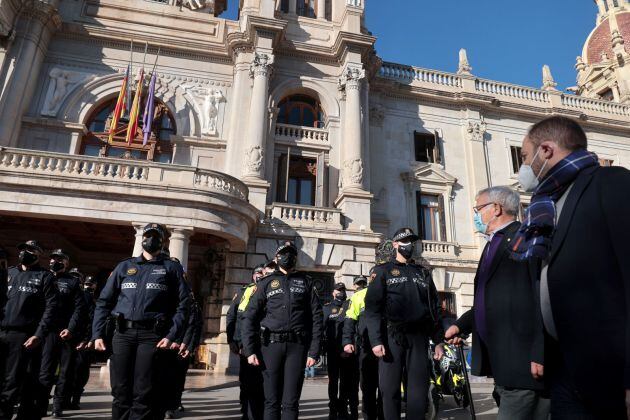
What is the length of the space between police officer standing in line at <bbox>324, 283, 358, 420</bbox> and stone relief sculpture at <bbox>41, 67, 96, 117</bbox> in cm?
1512

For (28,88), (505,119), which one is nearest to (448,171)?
(505,119)

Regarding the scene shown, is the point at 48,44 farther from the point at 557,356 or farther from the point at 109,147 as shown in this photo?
the point at 557,356

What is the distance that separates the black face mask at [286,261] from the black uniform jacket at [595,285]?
3516mm

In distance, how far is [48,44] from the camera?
1805 cm

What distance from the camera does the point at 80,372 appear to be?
7188mm

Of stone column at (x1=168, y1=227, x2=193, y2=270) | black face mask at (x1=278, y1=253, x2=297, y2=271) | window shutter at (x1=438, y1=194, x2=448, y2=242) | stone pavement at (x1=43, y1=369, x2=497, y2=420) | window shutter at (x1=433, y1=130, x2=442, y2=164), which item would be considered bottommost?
stone pavement at (x1=43, y1=369, x2=497, y2=420)

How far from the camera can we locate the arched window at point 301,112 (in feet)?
63.8

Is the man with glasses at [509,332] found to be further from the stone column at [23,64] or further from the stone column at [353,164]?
the stone column at [23,64]

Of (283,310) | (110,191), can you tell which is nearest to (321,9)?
(110,191)

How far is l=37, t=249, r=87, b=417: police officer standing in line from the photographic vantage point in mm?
5668

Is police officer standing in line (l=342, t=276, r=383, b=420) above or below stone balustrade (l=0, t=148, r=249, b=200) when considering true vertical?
below

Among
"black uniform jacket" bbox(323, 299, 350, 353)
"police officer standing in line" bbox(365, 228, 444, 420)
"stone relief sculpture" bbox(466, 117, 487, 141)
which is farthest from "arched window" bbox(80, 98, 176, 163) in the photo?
"police officer standing in line" bbox(365, 228, 444, 420)

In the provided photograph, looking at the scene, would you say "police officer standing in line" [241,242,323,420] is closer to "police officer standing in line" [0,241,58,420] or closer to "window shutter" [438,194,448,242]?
"police officer standing in line" [0,241,58,420]

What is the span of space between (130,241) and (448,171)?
14.4 m
